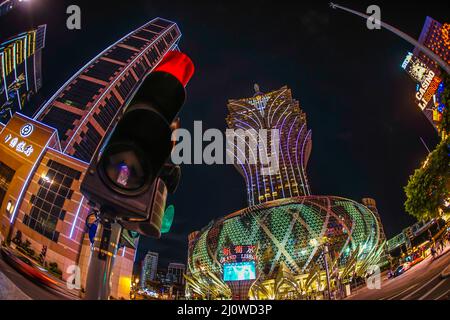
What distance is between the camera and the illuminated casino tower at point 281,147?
10012 centimetres

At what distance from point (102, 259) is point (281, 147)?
102 m

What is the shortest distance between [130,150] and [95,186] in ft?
1.50

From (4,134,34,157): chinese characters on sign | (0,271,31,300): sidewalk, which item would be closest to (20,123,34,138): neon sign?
(4,134,34,157): chinese characters on sign

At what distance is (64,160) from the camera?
2167 cm

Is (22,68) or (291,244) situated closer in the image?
(22,68)

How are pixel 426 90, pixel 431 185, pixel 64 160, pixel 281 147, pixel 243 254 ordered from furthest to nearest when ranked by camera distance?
pixel 281 147, pixel 426 90, pixel 243 254, pixel 64 160, pixel 431 185

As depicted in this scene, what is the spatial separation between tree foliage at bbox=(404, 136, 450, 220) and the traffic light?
901 centimetres

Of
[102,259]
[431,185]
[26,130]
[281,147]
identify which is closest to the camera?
[102,259]

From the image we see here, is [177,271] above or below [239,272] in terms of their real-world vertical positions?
above

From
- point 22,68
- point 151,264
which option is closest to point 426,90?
point 22,68

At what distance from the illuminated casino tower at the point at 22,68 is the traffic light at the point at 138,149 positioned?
4716 centimetres

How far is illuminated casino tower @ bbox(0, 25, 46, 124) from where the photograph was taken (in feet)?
148

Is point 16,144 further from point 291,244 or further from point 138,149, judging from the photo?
point 291,244

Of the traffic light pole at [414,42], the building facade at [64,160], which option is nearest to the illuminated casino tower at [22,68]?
the building facade at [64,160]
